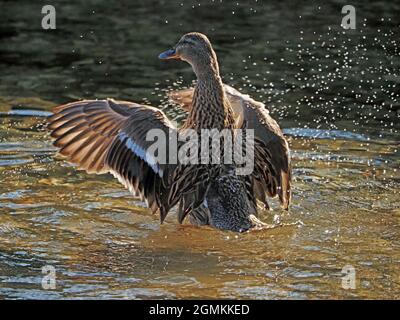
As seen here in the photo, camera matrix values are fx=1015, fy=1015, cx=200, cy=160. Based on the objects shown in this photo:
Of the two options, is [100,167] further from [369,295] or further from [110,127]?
[369,295]

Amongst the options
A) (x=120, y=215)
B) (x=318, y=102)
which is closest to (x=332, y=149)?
(x=318, y=102)

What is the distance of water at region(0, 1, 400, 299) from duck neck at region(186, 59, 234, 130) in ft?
2.88

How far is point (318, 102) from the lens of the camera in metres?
11.0

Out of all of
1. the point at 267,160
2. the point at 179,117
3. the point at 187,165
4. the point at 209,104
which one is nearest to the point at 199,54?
the point at 209,104

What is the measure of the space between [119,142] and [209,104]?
78cm

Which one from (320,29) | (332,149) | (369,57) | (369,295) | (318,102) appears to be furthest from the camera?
(320,29)

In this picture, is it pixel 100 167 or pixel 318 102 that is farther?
pixel 318 102

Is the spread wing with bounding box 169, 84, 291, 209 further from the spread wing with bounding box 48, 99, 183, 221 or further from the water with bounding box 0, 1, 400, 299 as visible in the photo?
the spread wing with bounding box 48, 99, 183, 221

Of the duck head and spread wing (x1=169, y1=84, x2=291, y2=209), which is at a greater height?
the duck head

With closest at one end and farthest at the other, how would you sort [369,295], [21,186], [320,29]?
[369,295] → [21,186] → [320,29]

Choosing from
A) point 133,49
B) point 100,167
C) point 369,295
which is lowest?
point 369,295

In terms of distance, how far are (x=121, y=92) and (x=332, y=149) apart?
8.68 ft

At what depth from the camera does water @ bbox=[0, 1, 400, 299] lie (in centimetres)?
706

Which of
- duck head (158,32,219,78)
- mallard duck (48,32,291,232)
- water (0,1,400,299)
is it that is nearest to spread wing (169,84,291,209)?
mallard duck (48,32,291,232)
